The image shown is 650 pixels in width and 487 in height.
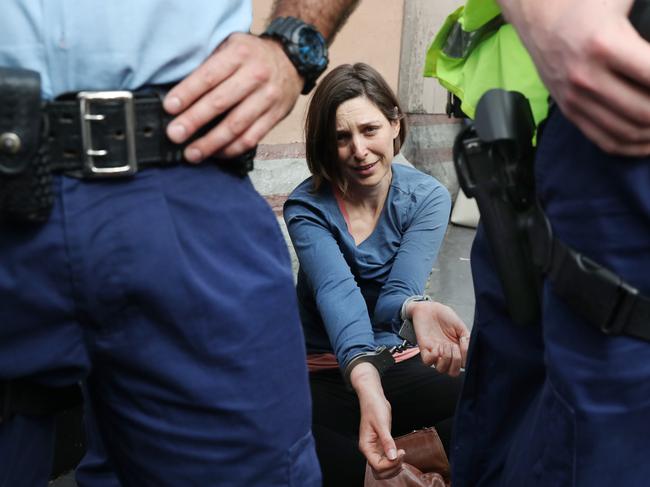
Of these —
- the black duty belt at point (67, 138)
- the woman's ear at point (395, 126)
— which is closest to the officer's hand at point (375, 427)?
the woman's ear at point (395, 126)

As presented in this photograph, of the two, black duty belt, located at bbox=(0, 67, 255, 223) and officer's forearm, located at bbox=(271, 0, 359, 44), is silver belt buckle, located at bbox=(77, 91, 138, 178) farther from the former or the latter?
officer's forearm, located at bbox=(271, 0, 359, 44)

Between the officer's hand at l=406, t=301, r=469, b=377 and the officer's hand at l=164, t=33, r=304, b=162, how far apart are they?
110 centimetres

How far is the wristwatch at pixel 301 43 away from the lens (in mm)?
1146

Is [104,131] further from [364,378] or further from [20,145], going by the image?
[364,378]

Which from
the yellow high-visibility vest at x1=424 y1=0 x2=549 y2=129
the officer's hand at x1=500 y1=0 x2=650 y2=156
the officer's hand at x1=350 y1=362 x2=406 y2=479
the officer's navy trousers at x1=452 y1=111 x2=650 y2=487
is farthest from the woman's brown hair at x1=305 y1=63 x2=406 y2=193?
the officer's hand at x1=500 y1=0 x2=650 y2=156

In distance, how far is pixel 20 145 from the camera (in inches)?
36.3

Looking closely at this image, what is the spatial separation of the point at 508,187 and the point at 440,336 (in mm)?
1073

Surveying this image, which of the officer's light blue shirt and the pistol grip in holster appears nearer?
the officer's light blue shirt

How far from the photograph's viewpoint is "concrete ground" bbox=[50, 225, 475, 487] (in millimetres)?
4336

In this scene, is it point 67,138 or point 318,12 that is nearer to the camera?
point 67,138

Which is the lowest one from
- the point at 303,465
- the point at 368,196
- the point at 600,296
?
the point at 368,196

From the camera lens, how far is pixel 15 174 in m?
0.92

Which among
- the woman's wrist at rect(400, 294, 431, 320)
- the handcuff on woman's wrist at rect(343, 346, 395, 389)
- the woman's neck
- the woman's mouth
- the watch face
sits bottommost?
the handcuff on woman's wrist at rect(343, 346, 395, 389)

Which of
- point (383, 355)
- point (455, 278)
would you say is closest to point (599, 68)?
point (383, 355)
